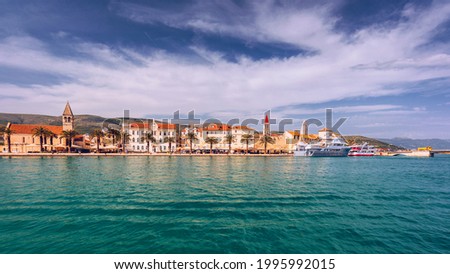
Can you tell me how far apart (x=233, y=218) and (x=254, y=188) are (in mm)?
9433

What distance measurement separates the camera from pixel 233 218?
13.4 m

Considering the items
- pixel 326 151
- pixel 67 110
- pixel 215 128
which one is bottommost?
pixel 326 151

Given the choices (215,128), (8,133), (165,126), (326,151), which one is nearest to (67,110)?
(8,133)

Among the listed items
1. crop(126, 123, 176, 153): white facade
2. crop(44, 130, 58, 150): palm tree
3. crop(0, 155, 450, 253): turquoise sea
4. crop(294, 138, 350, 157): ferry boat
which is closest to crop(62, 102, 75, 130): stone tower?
crop(44, 130, 58, 150): palm tree

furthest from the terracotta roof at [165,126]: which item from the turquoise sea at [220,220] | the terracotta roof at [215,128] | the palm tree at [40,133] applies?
the turquoise sea at [220,220]

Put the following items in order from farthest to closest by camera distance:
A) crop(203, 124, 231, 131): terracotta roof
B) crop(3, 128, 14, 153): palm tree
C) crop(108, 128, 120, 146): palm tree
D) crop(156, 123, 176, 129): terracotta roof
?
1. crop(203, 124, 231, 131): terracotta roof
2. crop(156, 123, 176, 129): terracotta roof
3. crop(108, 128, 120, 146): palm tree
4. crop(3, 128, 14, 153): palm tree

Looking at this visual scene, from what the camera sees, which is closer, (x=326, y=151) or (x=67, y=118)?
(x=67, y=118)

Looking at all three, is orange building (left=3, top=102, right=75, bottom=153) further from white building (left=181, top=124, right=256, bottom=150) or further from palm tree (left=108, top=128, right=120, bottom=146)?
white building (left=181, top=124, right=256, bottom=150)

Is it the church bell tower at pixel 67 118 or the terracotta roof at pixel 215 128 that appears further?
the terracotta roof at pixel 215 128

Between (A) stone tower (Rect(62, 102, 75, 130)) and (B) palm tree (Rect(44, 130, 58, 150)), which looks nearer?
(B) palm tree (Rect(44, 130, 58, 150))

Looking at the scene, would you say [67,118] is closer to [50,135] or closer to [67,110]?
[67,110]

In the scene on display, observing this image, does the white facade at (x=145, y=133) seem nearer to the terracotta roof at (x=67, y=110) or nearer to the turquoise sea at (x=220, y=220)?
the terracotta roof at (x=67, y=110)
